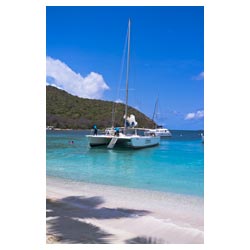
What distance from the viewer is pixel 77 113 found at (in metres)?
32.5

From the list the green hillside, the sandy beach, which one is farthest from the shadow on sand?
the green hillside

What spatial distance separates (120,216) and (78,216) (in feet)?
1.49

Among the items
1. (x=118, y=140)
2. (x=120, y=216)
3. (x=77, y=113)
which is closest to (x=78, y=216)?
(x=120, y=216)

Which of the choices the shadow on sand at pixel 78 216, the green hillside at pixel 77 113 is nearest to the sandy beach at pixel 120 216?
the shadow on sand at pixel 78 216

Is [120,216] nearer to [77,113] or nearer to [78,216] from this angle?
[78,216]

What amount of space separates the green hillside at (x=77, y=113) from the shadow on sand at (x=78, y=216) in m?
22.9

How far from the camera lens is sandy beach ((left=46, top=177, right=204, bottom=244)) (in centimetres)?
270

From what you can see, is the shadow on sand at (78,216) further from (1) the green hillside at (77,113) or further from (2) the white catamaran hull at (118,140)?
(1) the green hillside at (77,113)

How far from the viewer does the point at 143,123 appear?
95.0 feet

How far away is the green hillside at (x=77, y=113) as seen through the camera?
28.8 m

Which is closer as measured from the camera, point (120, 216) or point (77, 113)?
point (120, 216)
